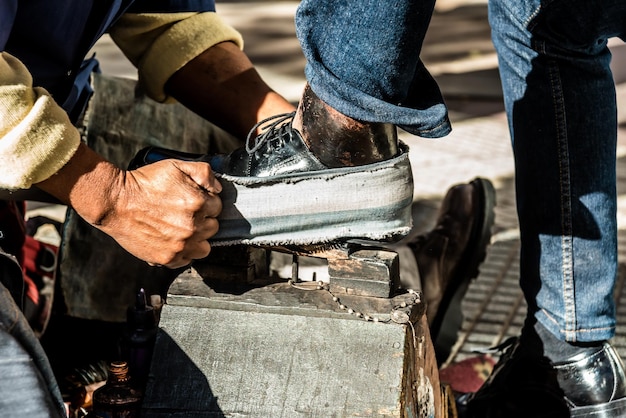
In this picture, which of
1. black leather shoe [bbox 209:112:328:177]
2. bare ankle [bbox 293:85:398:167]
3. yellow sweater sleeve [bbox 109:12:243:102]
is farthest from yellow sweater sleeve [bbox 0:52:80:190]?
yellow sweater sleeve [bbox 109:12:243:102]

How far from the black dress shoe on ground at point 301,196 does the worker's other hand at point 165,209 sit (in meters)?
0.06

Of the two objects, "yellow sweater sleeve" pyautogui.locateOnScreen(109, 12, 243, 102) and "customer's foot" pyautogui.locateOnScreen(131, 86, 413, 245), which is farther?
"yellow sweater sleeve" pyautogui.locateOnScreen(109, 12, 243, 102)

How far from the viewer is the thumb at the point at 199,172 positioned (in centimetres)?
168

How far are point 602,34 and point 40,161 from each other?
1163 mm

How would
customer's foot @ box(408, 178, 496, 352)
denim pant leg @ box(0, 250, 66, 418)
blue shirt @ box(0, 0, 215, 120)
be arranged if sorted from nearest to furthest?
denim pant leg @ box(0, 250, 66, 418) → blue shirt @ box(0, 0, 215, 120) → customer's foot @ box(408, 178, 496, 352)

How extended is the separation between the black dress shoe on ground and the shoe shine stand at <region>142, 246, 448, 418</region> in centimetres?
7

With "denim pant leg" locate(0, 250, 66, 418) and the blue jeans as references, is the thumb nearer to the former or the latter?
"denim pant leg" locate(0, 250, 66, 418)

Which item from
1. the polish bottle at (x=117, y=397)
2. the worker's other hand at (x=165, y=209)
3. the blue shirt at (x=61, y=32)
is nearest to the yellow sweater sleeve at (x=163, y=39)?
the blue shirt at (x=61, y=32)

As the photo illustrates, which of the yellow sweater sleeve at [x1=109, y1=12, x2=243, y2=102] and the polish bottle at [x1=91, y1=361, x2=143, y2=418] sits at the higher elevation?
the yellow sweater sleeve at [x1=109, y1=12, x2=243, y2=102]

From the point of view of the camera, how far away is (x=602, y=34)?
1842 mm

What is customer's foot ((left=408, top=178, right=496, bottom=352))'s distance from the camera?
8.17 ft

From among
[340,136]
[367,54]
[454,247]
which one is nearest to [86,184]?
[340,136]

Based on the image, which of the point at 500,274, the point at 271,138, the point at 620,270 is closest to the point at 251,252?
the point at 271,138

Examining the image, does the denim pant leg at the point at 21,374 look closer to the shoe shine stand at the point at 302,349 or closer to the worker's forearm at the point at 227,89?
the shoe shine stand at the point at 302,349
